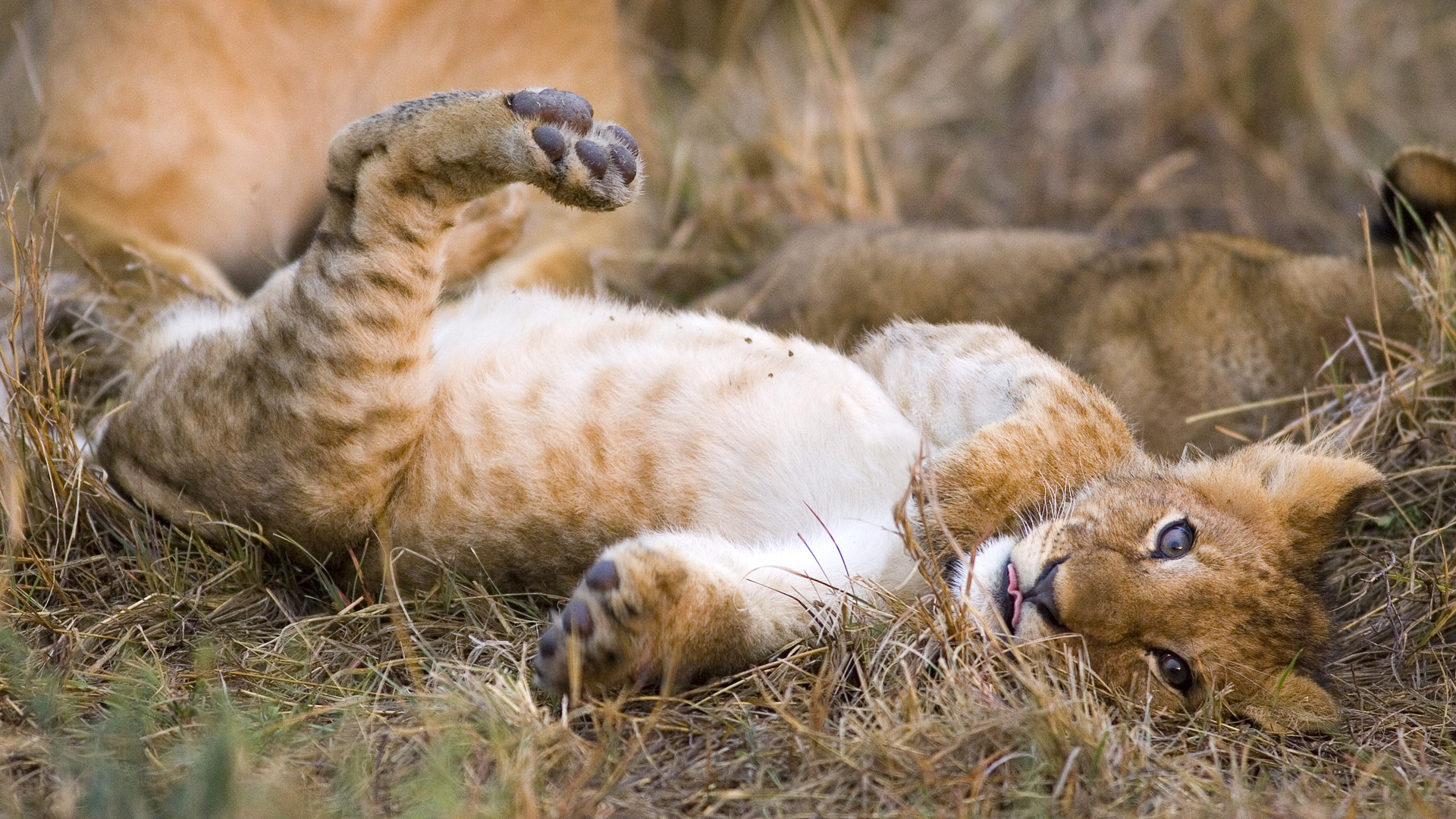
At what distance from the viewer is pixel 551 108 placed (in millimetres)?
2682

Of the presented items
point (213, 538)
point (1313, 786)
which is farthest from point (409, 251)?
point (1313, 786)

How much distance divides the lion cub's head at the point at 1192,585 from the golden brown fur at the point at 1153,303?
0.89 m

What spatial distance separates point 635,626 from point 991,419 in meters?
1.07

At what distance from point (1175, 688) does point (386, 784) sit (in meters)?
1.60

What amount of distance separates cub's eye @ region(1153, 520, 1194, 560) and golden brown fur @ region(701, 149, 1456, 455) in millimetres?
1069

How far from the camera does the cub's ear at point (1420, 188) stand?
3.97 m

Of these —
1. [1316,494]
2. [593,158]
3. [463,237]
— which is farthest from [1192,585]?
[463,237]

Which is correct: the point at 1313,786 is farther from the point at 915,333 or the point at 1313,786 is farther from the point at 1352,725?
the point at 915,333

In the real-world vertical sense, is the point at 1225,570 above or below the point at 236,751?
below

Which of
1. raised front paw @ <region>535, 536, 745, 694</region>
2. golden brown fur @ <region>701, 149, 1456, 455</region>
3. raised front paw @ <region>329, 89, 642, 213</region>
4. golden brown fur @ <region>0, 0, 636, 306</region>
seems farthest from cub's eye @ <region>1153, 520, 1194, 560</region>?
golden brown fur @ <region>0, 0, 636, 306</region>

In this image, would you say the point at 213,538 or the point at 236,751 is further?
the point at 213,538

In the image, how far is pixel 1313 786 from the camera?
2.39 metres

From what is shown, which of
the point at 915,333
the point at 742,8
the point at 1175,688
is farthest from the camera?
the point at 742,8

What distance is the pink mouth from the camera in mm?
2578
